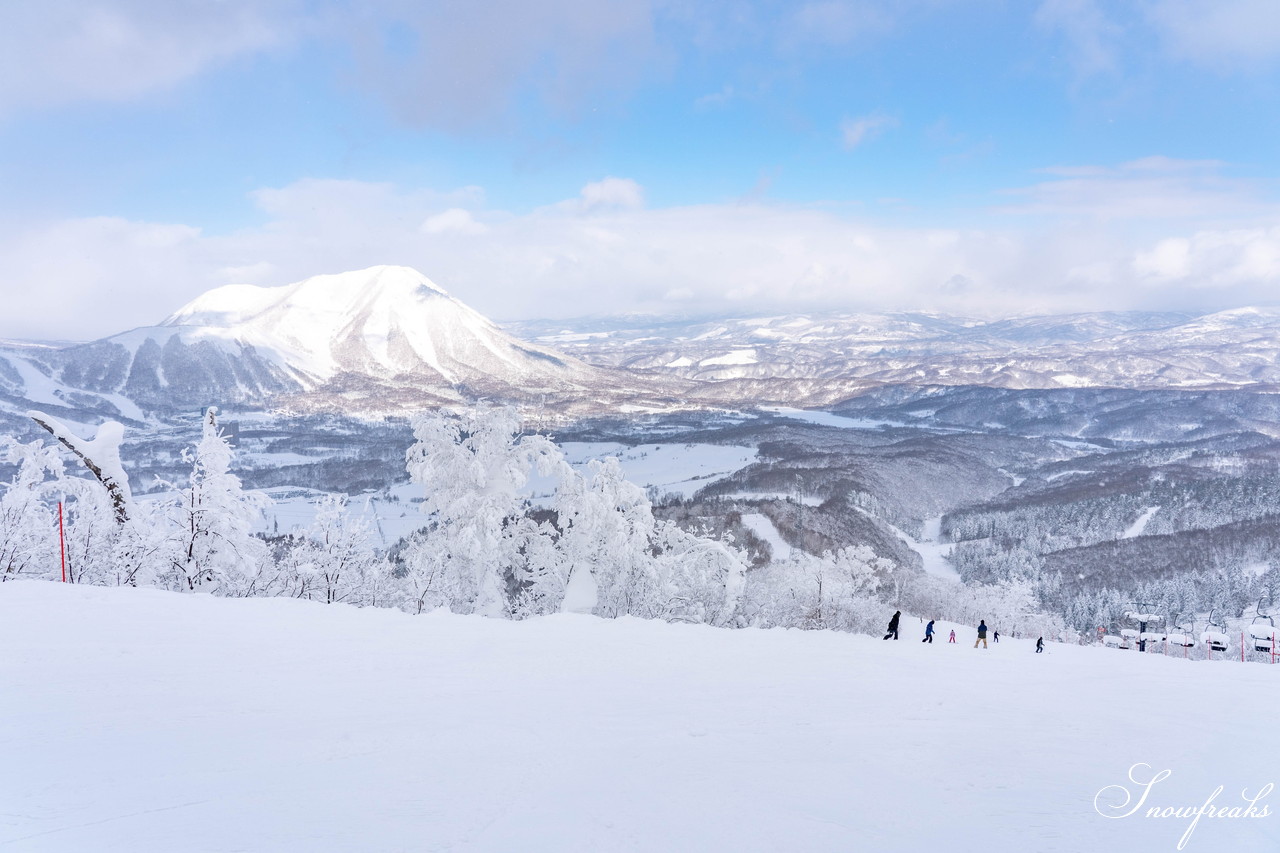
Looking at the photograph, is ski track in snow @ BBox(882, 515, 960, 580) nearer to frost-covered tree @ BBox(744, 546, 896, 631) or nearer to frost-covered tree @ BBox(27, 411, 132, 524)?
frost-covered tree @ BBox(744, 546, 896, 631)

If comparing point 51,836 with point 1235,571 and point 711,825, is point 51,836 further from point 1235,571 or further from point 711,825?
point 1235,571

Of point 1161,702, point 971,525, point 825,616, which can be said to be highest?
point 1161,702

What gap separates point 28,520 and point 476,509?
1375 centimetres

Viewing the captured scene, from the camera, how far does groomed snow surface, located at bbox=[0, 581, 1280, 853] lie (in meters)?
6.05

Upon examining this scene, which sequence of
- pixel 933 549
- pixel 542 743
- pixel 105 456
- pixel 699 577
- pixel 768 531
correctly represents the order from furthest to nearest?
pixel 933 549 → pixel 768 531 → pixel 699 577 → pixel 105 456 → pixel 542 743

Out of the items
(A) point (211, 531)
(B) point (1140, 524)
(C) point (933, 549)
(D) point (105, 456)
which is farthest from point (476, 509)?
(B) point (1140, 524)

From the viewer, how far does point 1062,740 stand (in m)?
9.23

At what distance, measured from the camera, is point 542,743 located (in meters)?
8.14

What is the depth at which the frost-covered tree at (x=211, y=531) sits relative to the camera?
1933cm

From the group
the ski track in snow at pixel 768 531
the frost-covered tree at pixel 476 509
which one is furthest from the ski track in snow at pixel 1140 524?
the frost-covered tree at pixel 476 509

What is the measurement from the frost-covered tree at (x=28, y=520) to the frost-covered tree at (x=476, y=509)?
11.6m

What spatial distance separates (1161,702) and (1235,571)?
95170 millimetres

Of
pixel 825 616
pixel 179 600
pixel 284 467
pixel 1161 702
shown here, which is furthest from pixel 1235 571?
pixel 284 467

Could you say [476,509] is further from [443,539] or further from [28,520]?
[28,520]
